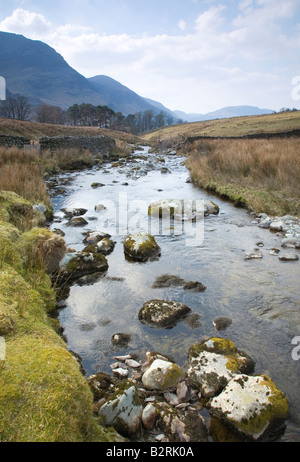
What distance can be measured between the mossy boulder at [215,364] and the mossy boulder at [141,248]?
3.23 m

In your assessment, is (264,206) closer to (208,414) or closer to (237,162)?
(237,162)

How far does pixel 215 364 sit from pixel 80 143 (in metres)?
26.4

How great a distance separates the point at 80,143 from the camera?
2697 centimetres

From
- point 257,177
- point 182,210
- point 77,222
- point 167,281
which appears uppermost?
point 257,177

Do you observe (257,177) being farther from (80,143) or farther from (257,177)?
(80,143)

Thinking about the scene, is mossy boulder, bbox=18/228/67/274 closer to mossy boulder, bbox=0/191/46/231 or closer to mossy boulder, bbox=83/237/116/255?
mossy boulder, bbox=83/237/116/255

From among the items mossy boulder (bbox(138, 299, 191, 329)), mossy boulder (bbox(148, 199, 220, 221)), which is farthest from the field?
mossy boulder (bbox(138, 299, 191, 329))

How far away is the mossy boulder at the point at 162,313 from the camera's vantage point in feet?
14.1

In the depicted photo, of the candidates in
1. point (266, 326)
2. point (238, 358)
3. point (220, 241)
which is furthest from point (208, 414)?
point (220, 241)

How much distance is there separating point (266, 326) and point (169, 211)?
20.4 feet

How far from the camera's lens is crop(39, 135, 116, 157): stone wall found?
76.6ft

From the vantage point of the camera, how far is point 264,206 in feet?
31.9

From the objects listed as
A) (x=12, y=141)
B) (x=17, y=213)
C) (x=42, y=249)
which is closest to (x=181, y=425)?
(x=42, y=249)

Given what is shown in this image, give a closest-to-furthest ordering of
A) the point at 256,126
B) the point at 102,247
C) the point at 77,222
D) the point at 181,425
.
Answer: the point at 181,425, the point at 102,247, the point at 77,222, the point at 256,126
